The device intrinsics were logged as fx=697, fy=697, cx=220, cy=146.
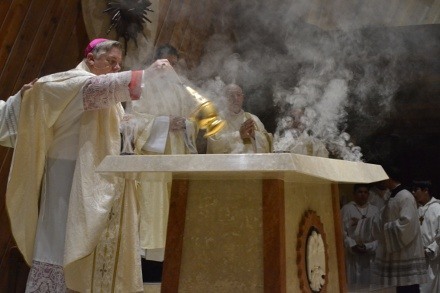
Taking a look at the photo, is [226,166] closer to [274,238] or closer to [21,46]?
[274,238]

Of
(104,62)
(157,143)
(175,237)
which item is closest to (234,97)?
(157,143)

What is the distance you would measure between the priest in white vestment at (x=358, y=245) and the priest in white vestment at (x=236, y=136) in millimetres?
2927

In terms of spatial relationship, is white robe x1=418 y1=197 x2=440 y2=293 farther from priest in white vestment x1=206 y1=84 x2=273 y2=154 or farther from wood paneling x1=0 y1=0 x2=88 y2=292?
wood paneling x1=0 y1=0 x2=88 y2=292

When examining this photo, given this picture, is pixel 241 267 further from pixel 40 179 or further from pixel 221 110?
pixel 221 110

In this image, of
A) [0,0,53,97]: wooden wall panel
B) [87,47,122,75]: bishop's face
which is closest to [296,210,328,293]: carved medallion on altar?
[87,47,122,75]: bishop's face

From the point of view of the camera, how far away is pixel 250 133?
4.68m

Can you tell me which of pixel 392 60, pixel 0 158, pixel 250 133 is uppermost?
pixel 392 60

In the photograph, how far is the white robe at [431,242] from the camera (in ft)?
23.2

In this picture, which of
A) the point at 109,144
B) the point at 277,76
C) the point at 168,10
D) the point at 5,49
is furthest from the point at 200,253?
the point at 277,76

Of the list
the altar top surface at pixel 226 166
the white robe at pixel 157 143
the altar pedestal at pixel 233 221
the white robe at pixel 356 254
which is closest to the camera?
the altar top surface at pixel 226 166

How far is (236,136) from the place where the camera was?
Result: 4.84m

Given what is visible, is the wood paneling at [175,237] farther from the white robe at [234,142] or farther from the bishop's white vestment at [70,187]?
the white robe at [234,142]

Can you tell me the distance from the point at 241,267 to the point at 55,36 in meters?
2.69

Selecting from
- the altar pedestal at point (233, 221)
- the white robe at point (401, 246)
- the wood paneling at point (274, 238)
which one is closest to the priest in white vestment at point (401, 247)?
the white robe at point (401, 246)
